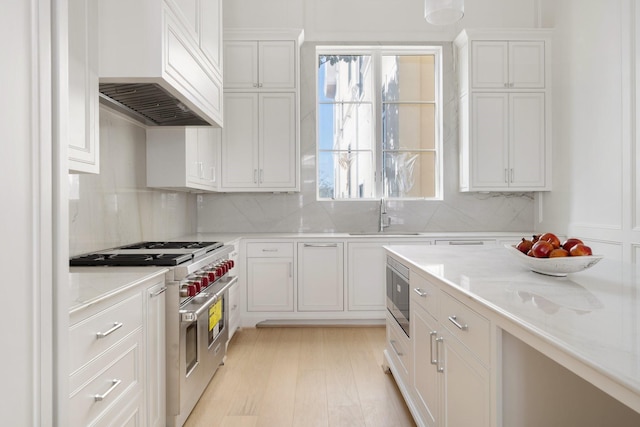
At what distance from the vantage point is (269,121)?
4.02 metres

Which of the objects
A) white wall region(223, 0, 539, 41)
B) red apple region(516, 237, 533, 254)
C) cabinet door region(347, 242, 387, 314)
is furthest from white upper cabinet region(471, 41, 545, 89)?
red apple region(516, 237, 533, 254)

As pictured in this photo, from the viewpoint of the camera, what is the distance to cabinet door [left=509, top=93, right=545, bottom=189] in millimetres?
4062

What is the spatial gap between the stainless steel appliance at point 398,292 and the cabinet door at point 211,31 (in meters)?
1.88

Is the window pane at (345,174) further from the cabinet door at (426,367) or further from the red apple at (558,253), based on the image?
the red apple at (558,253)

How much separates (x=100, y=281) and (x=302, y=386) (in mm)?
1522

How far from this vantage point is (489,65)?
404 cm

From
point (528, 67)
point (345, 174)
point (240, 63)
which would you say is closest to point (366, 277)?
point (345, 174)

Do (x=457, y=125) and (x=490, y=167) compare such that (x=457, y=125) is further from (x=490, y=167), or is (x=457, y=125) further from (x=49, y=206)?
(x=49, y=206)

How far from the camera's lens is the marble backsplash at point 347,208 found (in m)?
4.34

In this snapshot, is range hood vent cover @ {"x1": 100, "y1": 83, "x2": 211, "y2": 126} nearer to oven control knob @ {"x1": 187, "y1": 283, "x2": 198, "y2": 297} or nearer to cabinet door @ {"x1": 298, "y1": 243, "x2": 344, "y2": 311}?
oven control knob @ {"x1": 187, "y1": 283, "x2": 198, "y2": 297}

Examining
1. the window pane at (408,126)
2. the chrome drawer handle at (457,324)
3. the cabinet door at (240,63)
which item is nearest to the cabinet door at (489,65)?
the window pane at (408,126)

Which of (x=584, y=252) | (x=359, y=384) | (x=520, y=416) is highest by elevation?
(x=584, y=252)

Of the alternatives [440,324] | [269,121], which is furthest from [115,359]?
[269,121]

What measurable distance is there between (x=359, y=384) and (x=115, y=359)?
1613 millimetres
